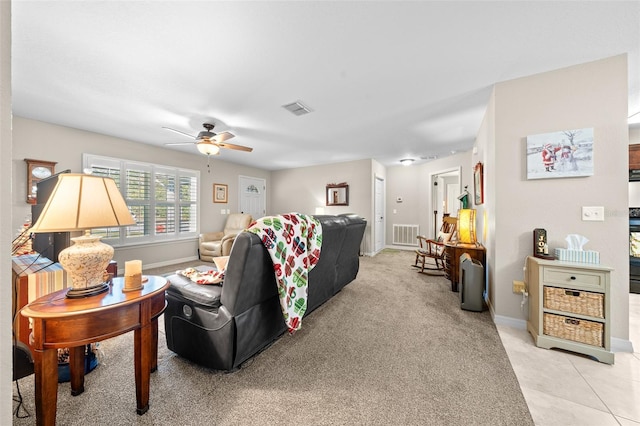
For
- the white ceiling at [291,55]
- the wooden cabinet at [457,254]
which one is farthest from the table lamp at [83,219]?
the wooden cabinet at [457,254]

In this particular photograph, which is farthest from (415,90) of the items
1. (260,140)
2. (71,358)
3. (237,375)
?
(71,358)

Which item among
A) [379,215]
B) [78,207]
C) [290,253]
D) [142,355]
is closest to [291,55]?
[290,253]

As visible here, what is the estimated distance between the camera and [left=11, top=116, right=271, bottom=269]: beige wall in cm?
327

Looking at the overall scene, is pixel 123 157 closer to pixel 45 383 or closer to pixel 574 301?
pixel 45 383

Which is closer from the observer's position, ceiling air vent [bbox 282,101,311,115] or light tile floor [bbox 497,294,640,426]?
light tile floor [bbox 497,294,640,426]

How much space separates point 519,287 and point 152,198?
19.2 feet

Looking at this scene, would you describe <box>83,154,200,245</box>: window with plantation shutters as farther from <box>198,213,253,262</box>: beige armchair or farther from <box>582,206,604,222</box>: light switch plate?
<box>582,206,604,222</box>: light switch plate

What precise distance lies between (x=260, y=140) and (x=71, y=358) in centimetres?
368

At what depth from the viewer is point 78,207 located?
121 cm

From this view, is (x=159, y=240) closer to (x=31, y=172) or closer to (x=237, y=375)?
(x=31, y=172)

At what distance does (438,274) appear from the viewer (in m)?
4.22

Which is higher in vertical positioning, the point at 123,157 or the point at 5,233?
the point at 123,157

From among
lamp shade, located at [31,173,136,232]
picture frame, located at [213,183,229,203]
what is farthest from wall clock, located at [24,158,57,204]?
lamp shade, located at [31,173,136,232]

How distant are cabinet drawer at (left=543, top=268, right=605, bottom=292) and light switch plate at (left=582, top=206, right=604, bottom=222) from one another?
54 centimetres
